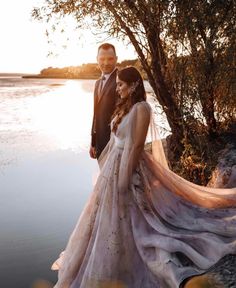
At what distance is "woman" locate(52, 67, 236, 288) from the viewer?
523 centimetres

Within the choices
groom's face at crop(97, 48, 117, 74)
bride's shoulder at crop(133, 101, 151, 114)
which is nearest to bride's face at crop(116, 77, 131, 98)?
bride's shoulder at crop(133, 101, 151, 114)

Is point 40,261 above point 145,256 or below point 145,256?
below

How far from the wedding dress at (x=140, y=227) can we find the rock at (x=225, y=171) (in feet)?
6.39

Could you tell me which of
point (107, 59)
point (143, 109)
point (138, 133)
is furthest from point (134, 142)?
point (107, 59)

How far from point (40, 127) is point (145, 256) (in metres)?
22.1

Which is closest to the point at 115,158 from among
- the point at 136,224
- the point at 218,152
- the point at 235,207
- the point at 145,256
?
the point at 136,224

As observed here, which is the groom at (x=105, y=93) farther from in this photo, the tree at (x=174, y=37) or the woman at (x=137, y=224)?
the tree at (x=174, y=37)

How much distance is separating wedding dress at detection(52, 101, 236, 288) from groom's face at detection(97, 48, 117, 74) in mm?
1643

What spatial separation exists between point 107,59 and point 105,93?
22.0 inches

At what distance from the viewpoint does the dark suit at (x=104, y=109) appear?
24.0 feet

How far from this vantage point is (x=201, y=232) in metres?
5.57

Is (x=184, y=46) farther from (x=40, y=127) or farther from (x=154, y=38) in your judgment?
(x=40, y=127)

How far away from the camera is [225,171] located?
8727 millimetres

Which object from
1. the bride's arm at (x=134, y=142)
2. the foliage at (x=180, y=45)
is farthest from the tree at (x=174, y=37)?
the bride's arm at (x=134, y=142)
